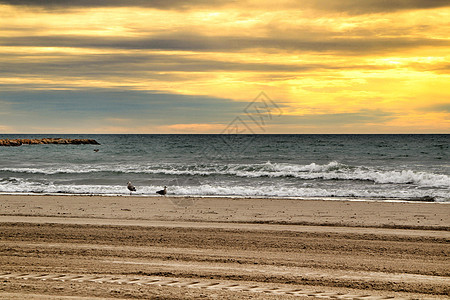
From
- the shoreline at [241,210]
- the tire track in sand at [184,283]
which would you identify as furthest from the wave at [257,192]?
the tire track in sand at [184,283]

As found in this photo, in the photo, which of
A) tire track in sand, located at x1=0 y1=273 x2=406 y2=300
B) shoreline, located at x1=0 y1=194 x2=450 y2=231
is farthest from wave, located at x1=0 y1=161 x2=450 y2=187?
tire track in sand, located at x1=0 y1=273 x2=406 y2=300

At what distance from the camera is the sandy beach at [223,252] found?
18.1ft

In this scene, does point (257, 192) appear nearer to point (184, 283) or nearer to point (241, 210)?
point (241, 210)

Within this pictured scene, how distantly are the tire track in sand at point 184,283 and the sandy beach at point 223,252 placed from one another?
0.05ft

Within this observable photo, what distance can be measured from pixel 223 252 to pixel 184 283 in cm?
180

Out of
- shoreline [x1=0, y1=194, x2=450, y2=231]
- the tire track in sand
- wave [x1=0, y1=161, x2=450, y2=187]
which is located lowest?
wave [x1=0, y1=161, x2=450, y2=187]

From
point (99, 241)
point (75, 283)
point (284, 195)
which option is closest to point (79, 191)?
point (284, 195)

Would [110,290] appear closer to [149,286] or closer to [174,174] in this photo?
[149,286]

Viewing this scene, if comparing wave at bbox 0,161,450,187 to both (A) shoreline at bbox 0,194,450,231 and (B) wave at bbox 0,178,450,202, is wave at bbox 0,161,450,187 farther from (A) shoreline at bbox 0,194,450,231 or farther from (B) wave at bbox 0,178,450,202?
(A) shoreline at bbox 0,194,450,231

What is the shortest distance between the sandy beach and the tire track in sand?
0.01 metres

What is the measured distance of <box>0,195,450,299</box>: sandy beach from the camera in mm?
5531

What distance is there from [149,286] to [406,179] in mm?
19725

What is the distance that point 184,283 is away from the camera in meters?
5.74

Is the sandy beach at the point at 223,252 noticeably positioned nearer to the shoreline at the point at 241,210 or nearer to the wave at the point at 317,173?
the shoreline at the point at 241,210
